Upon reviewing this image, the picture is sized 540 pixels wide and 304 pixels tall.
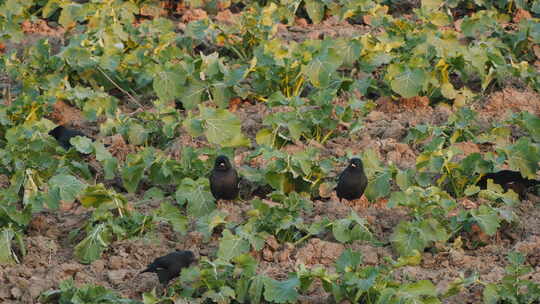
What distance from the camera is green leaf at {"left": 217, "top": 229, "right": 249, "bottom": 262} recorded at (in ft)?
22.3

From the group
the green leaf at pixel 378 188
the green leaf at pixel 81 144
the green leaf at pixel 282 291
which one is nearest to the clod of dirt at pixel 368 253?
the green leaf at pixel 378 188

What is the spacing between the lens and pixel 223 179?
7586mm

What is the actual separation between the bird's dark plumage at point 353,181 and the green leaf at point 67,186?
1689 millimetres

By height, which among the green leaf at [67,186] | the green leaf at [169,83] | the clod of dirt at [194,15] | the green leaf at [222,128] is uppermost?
the green leaf at [67,186]

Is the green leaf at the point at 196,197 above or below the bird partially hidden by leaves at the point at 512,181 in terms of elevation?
below

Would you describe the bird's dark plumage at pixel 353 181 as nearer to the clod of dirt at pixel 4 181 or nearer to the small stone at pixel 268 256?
the small stone at pixel 268 256

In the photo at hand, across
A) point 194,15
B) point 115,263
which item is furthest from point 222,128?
point 194,15

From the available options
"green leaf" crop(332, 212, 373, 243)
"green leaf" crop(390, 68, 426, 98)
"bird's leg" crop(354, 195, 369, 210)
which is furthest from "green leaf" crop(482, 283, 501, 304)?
"green leaf" crop(390, 68, 426, 98)

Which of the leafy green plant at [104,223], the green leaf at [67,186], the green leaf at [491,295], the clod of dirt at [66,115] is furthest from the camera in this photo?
the clod of dirt at [66,115]

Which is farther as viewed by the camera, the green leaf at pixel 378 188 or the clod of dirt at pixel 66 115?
the clod of dirt at pixel 66 115

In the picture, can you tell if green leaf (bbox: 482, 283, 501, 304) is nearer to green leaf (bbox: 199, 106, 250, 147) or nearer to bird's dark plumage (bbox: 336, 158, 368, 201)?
bird's dark plumage (bbox: 336, 158, 368, 201)

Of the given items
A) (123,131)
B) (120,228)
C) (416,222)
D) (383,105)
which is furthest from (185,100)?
(416,222)

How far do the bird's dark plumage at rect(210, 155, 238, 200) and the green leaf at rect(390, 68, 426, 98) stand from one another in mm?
1805

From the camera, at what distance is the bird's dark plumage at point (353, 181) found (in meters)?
7.47
